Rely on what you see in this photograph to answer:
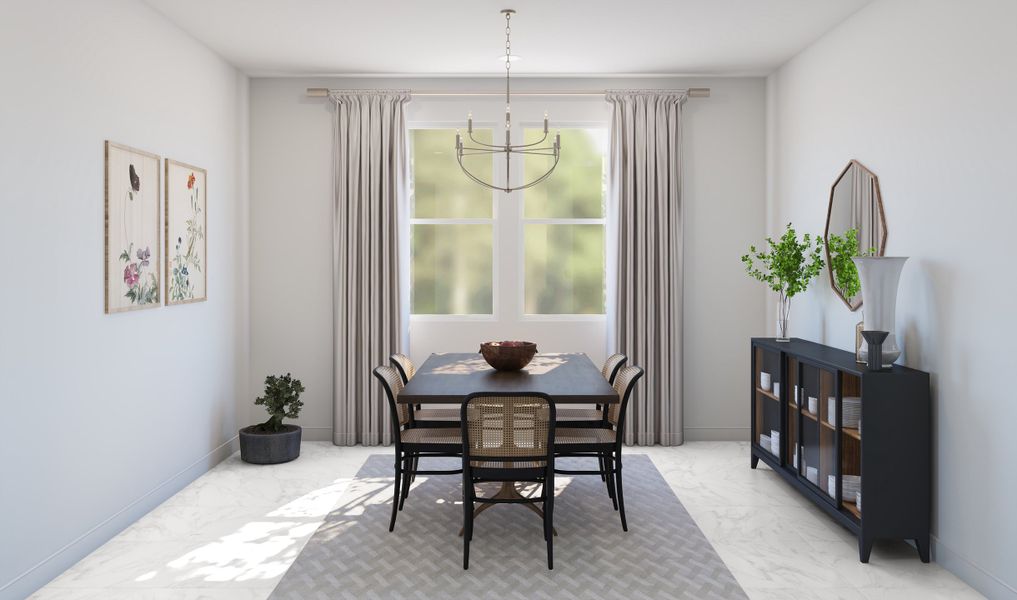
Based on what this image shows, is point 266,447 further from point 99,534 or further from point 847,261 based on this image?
point 847,261

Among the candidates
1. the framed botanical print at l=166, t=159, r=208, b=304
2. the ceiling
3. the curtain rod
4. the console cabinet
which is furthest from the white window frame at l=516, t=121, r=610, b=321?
the framed botanical print at l=166, t=159, r=208, b=304

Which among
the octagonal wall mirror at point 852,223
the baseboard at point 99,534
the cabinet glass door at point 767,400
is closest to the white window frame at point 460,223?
the baseboard at point 99,534

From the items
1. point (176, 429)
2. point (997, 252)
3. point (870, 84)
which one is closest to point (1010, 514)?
point (997, 252)

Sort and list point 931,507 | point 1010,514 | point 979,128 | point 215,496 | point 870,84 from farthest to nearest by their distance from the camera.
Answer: point 215,496 < point 870,84 < point 931,507 < point 979,128 < point 1010,514

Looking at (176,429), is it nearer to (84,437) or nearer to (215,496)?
(215,496)

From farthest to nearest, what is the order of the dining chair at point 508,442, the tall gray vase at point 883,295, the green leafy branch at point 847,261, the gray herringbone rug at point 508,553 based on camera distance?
the green leafy branch at point 847,261 < the tall gray vase at point 883,295 < the dining chair at point 508,442 < the gray herringbone rug at point 508,553

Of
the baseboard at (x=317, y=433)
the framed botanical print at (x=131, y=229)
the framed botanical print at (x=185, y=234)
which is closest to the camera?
the framed botanical print at (x=131, y=229)

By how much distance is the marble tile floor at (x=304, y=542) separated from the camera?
3.16 m

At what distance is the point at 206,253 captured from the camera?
5.00m

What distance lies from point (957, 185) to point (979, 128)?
26 cm

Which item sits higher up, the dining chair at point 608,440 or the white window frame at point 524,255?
the white window frame at point 524,255

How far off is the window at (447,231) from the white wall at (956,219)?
8.89 feet

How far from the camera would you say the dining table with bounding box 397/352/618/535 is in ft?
11.6

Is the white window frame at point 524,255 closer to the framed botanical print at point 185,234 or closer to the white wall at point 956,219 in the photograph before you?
the white wall at point 956,219
